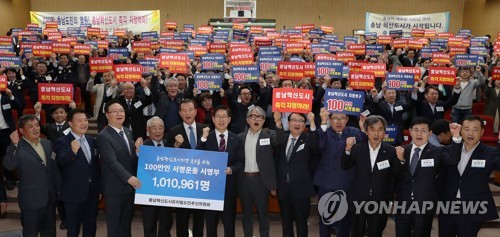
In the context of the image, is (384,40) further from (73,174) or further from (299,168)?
(73,174)

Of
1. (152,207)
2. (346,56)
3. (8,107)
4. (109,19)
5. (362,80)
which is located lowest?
(152,207)

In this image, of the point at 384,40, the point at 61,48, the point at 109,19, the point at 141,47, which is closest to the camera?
the point at 61,48

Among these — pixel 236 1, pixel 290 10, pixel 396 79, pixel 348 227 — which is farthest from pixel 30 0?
pixel 348 227

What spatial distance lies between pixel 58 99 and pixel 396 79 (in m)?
4.49

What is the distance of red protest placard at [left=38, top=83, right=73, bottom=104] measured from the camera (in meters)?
5.03

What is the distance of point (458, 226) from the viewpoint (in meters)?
3.77

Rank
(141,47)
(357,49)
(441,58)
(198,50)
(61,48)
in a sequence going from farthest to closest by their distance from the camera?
(357,49) < (141,47) < (198,50) < (61,48) < (441,58)

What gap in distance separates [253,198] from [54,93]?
2667 mm

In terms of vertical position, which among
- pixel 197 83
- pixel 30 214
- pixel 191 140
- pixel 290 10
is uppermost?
pixel 290 10

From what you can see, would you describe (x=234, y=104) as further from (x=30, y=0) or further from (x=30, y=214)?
(x=30, y=0)

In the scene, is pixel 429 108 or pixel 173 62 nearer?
pixel 429 108

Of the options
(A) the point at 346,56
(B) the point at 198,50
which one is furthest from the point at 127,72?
(A) the point at 346,56

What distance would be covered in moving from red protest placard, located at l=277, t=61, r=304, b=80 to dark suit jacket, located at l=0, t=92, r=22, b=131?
378 centimetres

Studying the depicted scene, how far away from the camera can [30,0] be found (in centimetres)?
2027
